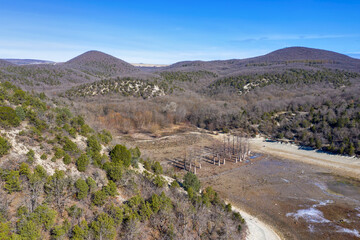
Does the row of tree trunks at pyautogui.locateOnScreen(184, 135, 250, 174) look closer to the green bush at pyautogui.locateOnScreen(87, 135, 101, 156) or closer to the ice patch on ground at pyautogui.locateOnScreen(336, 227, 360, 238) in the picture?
the green bush at pyautogui.locateOnScreen(87, 135, 101, 156)

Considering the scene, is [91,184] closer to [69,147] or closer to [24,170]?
[24,170]

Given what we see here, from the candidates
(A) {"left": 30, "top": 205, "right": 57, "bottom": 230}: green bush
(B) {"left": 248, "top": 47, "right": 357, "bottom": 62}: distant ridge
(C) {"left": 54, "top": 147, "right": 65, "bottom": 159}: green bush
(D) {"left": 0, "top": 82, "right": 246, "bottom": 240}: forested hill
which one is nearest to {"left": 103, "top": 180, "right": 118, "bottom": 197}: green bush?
(D) {"left": 0, "top": 82, "right": 246, "bottom": 240}: forested hill

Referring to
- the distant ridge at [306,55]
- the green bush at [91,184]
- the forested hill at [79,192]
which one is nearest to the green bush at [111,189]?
the forested hill at [79,192]

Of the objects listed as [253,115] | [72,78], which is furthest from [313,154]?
[72,78]

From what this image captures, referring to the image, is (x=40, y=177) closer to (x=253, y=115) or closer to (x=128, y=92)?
(x=253, y=115)

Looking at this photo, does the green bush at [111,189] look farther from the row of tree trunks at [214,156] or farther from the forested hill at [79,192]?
the row of tree trunks at [214,156]

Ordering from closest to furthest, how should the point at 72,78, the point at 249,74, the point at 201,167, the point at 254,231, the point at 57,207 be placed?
the point at 57,207
the point at 254,231
the point at 201,167
the point at 72,78
the point at 249,74

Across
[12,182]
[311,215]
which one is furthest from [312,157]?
[12,182]
